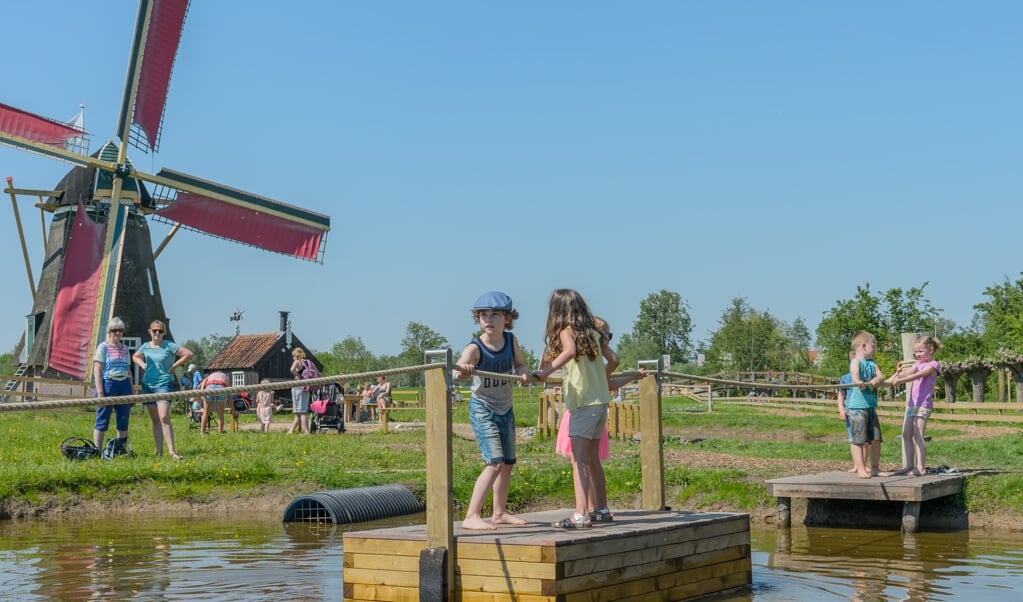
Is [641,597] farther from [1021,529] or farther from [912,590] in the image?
[1021,529]

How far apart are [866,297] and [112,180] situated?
4004 centimetres

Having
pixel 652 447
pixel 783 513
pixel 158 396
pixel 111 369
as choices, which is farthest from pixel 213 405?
pixel 158 396

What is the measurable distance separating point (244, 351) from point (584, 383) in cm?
5268

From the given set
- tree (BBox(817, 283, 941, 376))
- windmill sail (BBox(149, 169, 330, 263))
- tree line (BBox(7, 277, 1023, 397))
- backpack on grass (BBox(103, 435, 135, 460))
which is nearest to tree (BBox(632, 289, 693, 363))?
tree line (BBox(7, 277, 1023, 397))

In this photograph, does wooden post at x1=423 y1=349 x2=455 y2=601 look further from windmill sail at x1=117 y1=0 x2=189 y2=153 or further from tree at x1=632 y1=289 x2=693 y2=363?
tree at x1=632 y1=289 x2=693 y2=363

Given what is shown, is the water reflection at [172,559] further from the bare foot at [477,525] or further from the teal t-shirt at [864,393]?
the teal t-shirt at [864,393]

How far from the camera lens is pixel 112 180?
34.3 m

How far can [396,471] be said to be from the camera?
546 inches

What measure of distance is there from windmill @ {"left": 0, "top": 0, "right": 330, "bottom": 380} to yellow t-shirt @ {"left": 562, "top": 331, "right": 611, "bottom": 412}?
91.1ft

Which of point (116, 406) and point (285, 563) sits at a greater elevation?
point (116, 406)

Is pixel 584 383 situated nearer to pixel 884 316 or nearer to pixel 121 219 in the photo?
pixel 121 219

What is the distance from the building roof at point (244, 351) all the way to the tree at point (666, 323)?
6501 cm

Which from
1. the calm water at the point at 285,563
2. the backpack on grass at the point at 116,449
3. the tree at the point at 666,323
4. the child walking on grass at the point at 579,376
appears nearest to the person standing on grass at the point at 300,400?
the backpack on grass at the point at 116,449

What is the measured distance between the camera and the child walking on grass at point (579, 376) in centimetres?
702
